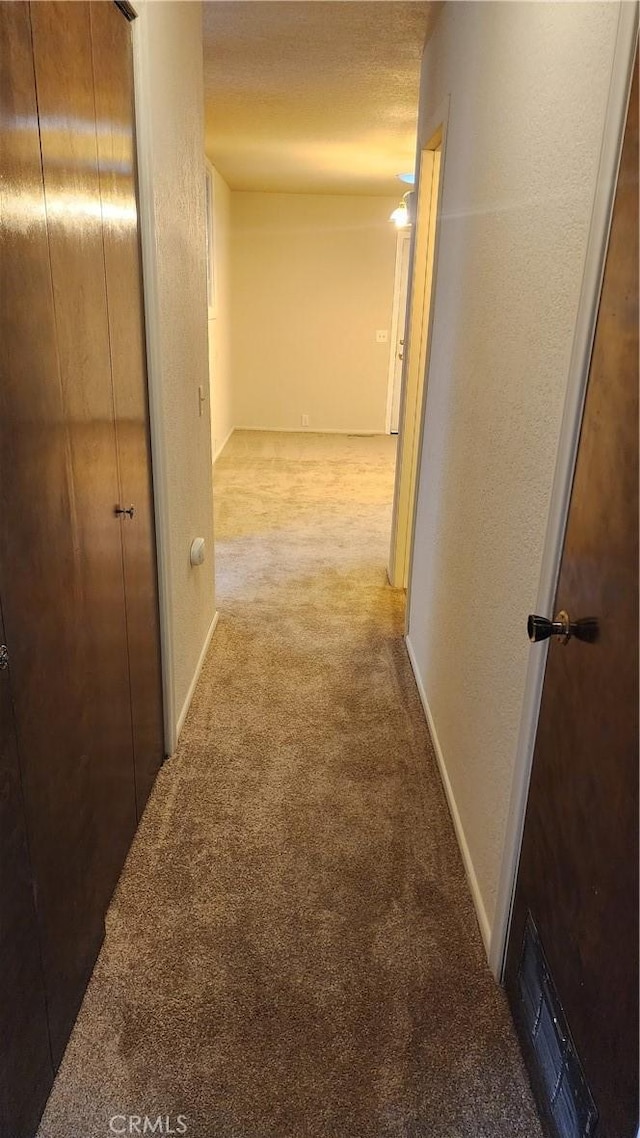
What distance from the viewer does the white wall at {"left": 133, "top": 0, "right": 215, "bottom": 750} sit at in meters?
1.92

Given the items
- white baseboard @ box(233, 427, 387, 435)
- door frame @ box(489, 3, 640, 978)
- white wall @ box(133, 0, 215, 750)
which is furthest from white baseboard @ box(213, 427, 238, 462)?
door frame @ box(489, 3, 640, 978)

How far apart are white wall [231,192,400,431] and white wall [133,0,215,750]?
5.36 m

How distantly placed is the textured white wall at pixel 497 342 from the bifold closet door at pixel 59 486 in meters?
0.90

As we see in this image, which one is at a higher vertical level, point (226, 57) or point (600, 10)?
point (226, 57)

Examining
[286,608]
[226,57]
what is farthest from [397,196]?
[286,608]

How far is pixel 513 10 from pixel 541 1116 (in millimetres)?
2307

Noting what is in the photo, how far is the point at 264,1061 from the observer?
4.58ft

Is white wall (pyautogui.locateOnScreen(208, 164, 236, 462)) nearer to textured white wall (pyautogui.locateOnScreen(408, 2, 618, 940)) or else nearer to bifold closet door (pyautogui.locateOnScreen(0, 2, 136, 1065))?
textured white wall (pyautogui.locateOnScreen(408, 2, 618, 940))

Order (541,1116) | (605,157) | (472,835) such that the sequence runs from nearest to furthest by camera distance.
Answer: (605,157), (541,1116), (472,835)

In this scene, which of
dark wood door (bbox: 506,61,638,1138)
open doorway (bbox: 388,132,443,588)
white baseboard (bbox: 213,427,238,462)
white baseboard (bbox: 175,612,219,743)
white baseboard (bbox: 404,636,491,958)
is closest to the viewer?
dark wood door (bbox: 506,61,638,1138)

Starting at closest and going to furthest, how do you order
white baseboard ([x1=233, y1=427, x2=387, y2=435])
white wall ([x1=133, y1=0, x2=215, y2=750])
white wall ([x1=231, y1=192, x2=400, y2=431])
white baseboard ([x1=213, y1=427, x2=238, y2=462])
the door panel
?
the door panel
white wall ([x1=133, y1=0, x2=215, y2=750])
white baseboard ([x1=213, y1=427, x2=238, y2=462])
white wall ([x1=231, y1=192, x2=400, y2=431])
white baseboard ([x1=233, y1=427, x2=387, y2=435])

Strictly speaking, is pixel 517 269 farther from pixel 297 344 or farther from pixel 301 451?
pixel 297 344

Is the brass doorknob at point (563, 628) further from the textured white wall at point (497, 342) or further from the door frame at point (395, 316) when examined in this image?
the door frame at point (395, 316)

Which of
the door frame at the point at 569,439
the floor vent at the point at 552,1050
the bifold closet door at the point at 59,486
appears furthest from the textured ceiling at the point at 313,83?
the floor vent at the point at 552,1050
